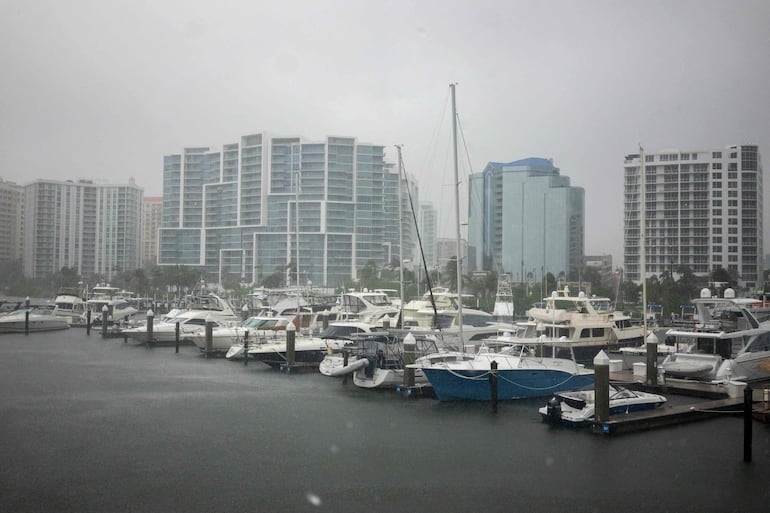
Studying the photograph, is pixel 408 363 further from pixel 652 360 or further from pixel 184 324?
pixel 184 324

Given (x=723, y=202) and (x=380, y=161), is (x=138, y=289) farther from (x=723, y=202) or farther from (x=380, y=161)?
(x=723, y=202)

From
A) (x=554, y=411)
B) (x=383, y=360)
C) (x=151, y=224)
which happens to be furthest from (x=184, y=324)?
(x=151, y=224)

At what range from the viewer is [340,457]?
39.6ft

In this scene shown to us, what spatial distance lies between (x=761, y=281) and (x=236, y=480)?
3658 centimetres

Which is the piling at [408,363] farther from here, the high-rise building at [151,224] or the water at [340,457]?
the high-rise building at [151,224]

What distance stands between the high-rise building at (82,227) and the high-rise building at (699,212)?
62.1 m

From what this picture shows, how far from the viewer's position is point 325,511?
9.38 m

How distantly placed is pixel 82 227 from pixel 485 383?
8602 centimetres

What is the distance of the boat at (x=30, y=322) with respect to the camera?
119ft

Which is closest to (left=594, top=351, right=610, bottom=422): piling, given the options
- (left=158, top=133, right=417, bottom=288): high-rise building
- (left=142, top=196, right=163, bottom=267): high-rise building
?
(left=158, top=133, right=417, bottom=288): high-rise building

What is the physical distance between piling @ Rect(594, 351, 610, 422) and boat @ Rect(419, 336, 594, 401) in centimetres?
297

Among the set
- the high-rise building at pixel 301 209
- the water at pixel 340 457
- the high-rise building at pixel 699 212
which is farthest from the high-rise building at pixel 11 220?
the high-rise building at pixel 699 212

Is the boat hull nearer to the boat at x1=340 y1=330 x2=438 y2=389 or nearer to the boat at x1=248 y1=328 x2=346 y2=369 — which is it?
the boat at x1=340 y1=330 x2=438 y2=389

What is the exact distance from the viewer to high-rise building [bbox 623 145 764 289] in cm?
4697
